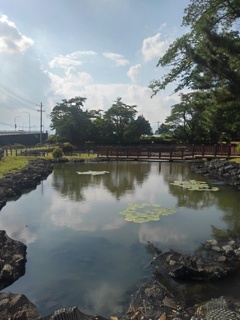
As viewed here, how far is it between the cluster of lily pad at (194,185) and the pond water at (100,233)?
1.80ft

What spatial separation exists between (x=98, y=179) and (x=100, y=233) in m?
11.0

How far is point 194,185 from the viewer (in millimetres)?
18406

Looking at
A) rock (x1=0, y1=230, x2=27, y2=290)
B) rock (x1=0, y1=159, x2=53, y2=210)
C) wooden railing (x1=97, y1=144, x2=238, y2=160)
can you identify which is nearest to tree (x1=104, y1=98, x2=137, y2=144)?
wooden railing (x1=97, y1=144, x2=238, y2=160)

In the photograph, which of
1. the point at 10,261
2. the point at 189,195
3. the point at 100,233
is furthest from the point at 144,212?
the point at 10,261

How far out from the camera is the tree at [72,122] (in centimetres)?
4391

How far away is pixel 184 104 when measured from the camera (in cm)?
4253

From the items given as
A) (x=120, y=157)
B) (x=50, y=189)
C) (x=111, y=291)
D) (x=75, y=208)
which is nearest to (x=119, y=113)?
(x=120, y=157)

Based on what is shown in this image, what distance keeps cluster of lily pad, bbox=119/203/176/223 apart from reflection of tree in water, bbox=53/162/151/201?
2408 millimetres

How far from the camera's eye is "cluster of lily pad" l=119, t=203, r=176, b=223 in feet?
37.3

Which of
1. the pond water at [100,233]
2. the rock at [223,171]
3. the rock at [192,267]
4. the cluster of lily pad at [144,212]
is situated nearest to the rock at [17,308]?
the pond water at [100,233]

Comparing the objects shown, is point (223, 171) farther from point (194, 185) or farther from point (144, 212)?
point (144, 212)

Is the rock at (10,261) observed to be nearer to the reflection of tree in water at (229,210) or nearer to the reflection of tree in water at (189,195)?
the reflection of tree in water at (229,210)

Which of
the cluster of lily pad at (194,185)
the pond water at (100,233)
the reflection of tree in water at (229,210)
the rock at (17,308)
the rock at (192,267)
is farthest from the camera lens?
the cluster of lily pad at (194,185)

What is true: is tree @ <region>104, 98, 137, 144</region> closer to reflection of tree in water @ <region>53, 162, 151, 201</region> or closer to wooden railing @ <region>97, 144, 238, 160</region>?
wooden railing @ <region>97, 144, 238, 160</region>
